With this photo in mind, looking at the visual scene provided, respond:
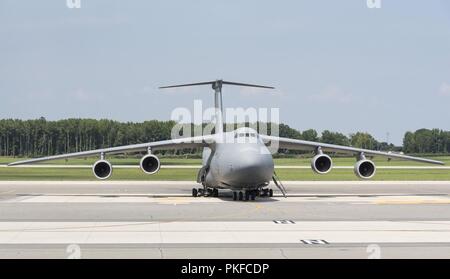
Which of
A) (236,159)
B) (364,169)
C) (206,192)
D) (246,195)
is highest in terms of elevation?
(236,159)

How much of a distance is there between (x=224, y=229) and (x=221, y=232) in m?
0.69

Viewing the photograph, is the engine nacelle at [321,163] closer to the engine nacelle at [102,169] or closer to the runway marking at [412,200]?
the runway marking at [412,200]

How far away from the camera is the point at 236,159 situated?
27422mm

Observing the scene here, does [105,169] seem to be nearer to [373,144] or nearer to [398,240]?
[398,240]

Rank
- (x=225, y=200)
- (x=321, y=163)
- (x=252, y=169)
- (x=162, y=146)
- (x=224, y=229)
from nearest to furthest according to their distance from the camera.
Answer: (x=224, y=229) < (x=252, y=169) < (x=225, y=200) < (x=321, y=163) < (x=162, y=146)

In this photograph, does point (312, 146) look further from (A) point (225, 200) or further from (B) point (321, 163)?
(A) point (225, 200)

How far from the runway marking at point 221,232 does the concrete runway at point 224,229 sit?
0.07 feet

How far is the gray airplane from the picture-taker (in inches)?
1075

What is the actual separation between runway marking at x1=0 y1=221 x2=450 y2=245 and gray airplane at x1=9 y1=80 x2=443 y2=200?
25.8 ft

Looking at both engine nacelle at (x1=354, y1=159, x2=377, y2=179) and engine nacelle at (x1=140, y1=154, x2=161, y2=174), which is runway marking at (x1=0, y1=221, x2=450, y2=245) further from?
engine nacelle at (x1=354, y1=159, x2=377, y2=179)

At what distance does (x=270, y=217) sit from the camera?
21.4m

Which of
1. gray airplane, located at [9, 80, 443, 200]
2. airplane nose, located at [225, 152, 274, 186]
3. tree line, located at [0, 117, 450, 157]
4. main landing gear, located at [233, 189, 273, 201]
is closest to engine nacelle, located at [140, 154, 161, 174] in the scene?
gray airplane, located at [9, 80, 443, 200]

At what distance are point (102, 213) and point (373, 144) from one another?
171 m

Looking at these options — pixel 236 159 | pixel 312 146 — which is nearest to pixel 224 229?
pixel 236 159
